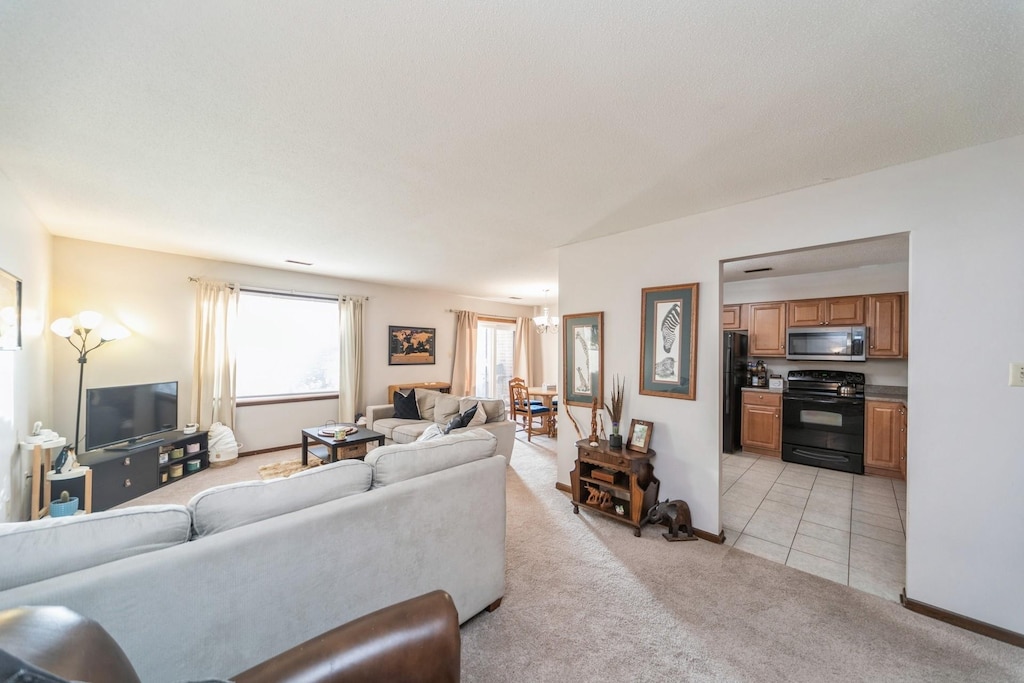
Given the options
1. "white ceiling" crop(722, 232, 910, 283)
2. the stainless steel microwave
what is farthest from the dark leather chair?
the stainless steel microwave

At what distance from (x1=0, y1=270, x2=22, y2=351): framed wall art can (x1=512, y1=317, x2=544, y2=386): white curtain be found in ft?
21.7

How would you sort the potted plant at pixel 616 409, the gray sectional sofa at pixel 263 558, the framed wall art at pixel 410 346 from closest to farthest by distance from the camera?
1. the gray sectional sofa at pixel 263 558
2. the potted plant at pixel 616 409
3. the framed wall art at pixel 410 346

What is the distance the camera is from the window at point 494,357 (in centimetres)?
771

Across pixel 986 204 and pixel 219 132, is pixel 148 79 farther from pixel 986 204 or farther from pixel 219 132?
pixel 986 204

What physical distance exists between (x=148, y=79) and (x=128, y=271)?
12.1 ft

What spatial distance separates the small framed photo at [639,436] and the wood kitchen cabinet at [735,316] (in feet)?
10.1

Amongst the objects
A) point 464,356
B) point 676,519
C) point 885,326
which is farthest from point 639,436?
point 464,356

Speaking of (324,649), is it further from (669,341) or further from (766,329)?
(766,329)

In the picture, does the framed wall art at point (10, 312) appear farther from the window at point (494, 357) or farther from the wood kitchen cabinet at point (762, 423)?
the wood kitchen cabinet at point (762, 423)

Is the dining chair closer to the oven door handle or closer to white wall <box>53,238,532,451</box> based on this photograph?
white wall <box>53,238,532,451</box>

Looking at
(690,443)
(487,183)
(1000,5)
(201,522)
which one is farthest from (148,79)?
(690,443)

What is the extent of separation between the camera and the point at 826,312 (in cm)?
462

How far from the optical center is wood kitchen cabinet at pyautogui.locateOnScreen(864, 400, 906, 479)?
395 cm

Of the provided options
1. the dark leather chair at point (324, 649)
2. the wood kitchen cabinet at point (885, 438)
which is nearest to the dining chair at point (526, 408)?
the wood kitchen cabinet at point (885, 438)
